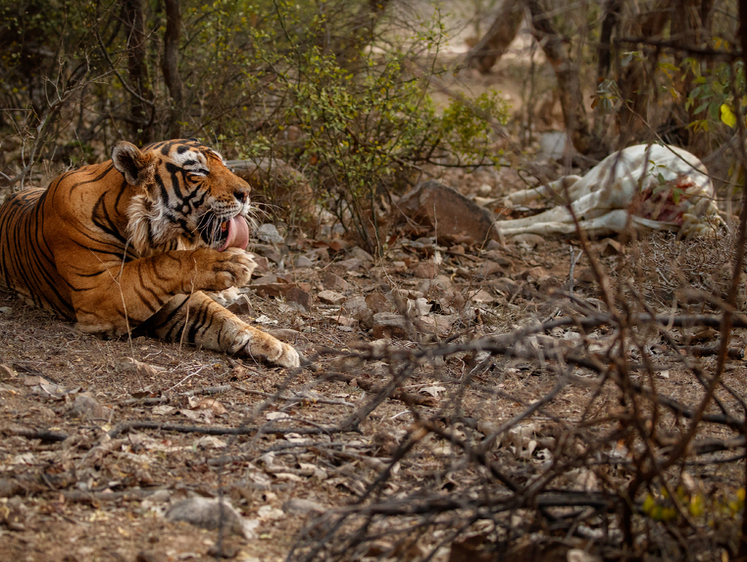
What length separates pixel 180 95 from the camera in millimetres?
6230

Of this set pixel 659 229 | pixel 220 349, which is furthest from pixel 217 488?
pixel 659 229

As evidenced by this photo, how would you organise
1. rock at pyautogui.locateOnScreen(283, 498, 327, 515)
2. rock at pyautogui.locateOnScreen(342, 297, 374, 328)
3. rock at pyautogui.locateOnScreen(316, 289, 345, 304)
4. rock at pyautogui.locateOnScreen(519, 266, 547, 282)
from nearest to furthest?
rock at pyautogui.locateOnScreen(283, 498, 327, 515) → rock at pyautogui.locateOnScreen(342, 297, 374, 328) → rock at pyautogui.locateOnScreen(316, 289, 345, 304) → rock at pyautogui.locateOnScreen(519, 266, 547, 282)

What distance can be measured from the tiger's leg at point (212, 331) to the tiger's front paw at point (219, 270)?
141 millimetres

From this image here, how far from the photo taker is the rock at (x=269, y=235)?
562 cm

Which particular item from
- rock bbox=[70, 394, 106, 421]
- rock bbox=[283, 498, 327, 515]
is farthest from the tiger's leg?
rock bbox=[283, 498, 327, 515]

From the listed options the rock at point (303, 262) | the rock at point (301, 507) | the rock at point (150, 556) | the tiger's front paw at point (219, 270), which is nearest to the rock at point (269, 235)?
the rock at point (303, 262)

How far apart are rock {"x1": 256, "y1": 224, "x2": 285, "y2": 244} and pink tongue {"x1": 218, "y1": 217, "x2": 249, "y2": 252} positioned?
1.53 m

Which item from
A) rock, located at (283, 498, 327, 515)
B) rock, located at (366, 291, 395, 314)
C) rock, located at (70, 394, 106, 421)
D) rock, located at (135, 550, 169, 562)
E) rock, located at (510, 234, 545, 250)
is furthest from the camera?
rock, located at (510, 234, 545, 250)

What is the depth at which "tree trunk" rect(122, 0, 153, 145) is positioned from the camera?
19.4 ft

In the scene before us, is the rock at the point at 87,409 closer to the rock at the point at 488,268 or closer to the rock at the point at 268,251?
the rock at the point at 268,251

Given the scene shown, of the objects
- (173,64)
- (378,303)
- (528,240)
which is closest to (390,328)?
(378,303)

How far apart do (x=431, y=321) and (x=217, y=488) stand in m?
2.00

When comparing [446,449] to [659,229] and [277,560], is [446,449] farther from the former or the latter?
[659,229]

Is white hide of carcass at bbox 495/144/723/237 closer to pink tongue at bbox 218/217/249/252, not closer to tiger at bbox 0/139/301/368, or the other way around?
pink tongue at bbox 218/217/249/252
